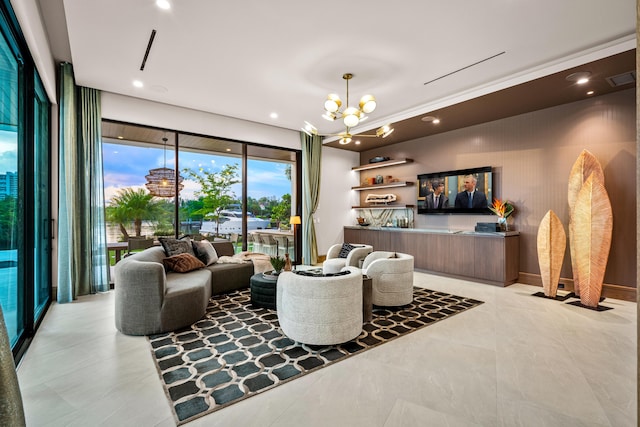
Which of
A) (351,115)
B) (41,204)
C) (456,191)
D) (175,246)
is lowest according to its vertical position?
(175,246)

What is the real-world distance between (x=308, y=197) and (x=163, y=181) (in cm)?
314

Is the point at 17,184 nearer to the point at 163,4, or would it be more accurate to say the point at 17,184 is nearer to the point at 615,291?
the point at 163,4

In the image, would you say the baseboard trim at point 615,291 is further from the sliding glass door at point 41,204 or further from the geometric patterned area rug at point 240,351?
the sliding glass door at point 41,204

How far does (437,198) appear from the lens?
6648mm

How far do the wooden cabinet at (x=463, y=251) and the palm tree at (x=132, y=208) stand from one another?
4.81 metres

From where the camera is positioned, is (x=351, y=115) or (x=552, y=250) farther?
(x=552, y=250)

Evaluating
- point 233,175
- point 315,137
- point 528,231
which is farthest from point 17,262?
point 528,231

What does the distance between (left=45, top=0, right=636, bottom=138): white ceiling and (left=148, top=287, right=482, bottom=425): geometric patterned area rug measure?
3177 mm

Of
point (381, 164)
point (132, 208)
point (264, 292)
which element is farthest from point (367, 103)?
point (132, 208)

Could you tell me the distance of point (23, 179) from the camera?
3102 mm

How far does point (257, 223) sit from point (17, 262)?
13.6 feet

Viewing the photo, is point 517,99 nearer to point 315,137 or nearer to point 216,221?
point 315,137

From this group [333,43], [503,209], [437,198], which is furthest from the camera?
[437,198]

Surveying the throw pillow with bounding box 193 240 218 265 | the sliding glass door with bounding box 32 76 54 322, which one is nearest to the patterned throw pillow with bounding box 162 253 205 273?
the throw pillow with bounding box 193 240 218 265
